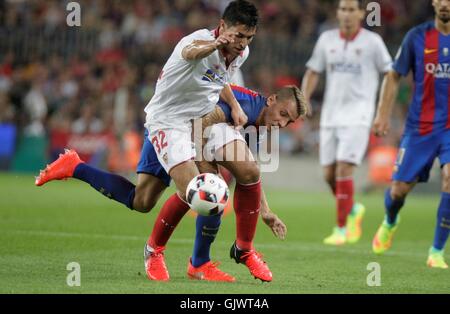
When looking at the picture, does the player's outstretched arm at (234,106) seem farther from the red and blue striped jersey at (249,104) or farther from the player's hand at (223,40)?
the player's hand at (223,40)

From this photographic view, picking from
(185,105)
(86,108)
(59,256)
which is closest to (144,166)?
(185,105)

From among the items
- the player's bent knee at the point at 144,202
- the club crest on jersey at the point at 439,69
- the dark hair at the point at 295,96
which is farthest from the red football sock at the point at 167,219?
the club crest on jersey at the point at 439,69

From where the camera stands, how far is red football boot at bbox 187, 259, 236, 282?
718 cm

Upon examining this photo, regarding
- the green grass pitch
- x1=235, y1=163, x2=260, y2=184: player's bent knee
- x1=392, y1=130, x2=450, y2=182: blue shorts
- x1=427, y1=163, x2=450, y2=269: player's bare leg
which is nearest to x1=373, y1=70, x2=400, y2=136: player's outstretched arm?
x1=392, y1=130, x2=450, y2=182: blue shorts

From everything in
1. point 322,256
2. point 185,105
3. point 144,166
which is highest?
point 185,105

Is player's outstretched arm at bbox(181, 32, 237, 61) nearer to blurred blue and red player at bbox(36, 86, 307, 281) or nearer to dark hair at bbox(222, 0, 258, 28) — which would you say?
dark hair at bbox(222, 0, 258, 28)

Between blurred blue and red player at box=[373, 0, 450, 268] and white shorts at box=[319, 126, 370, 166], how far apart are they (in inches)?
74.7

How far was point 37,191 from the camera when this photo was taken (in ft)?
50.8

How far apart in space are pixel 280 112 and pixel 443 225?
231 centimetres

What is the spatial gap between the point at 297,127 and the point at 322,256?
11.3 metres

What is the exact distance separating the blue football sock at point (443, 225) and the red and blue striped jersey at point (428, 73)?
68cm
